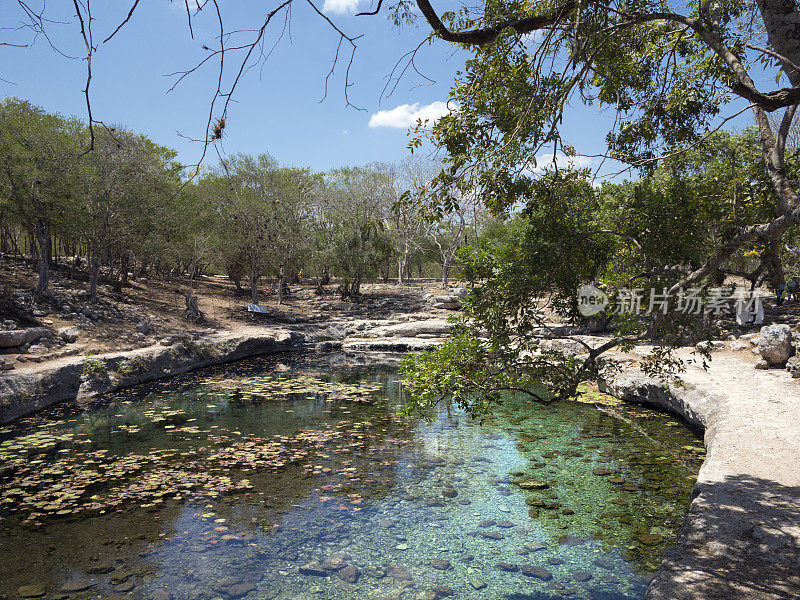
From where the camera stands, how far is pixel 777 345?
12047 mm

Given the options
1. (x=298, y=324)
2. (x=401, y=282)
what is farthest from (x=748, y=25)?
(x=401, y=282)

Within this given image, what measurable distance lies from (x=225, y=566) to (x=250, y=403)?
775 centimetres

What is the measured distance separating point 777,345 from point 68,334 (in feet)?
66.5

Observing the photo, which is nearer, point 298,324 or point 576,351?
point 576,351

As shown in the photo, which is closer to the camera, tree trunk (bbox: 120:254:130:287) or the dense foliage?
the dense foliage

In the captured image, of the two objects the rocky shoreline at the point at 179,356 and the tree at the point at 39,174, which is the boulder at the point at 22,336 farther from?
the tree at the point at 39,174

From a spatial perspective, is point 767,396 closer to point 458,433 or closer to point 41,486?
point 458,433

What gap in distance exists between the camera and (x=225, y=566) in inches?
201

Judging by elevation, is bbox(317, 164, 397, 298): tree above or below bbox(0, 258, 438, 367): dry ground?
above

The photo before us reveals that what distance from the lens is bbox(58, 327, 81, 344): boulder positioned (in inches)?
576

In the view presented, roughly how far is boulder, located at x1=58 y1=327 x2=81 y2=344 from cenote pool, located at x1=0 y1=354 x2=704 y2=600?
4270 mm

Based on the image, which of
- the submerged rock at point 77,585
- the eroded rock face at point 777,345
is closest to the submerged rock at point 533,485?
the submerged rock at point 77,585

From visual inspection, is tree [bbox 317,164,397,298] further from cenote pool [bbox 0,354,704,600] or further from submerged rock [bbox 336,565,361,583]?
submerged rock [bbox 336,565,361,583]

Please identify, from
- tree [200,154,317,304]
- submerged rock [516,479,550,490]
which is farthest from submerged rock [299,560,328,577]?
tree [200,154,317,304]
